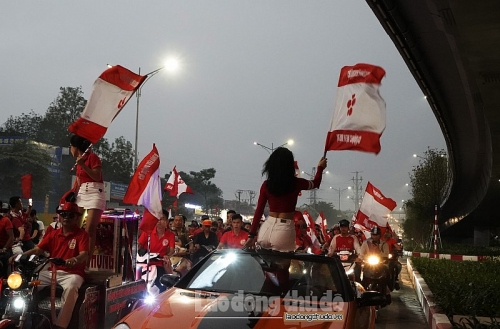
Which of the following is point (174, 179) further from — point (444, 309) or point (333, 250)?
point (444, 309)

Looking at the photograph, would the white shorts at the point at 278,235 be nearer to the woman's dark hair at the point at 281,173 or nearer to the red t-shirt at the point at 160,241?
the woman's dark hair at the point at 281,173

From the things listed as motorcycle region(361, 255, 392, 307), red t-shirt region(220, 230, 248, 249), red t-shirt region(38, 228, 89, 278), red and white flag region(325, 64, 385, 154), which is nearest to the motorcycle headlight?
motorcycle region(361, 255, 392, 307)

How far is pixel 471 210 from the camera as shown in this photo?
126 ft

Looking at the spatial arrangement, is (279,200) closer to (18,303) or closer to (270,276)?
(270,276)

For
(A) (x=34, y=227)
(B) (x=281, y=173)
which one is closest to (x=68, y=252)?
(B) (x=281, y=173)

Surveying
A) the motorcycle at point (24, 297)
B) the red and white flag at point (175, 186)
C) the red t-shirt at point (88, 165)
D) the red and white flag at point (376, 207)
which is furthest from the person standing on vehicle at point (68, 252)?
the red and white flag at point (175, 186)

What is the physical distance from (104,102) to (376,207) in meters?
11.2

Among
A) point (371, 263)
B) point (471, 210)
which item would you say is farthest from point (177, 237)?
point (471, 210)

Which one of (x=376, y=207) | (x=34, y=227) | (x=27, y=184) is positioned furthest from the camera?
(x=27, y=184)

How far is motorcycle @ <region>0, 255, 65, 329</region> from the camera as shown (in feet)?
17.2

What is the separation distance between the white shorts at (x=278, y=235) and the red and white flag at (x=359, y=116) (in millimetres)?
1494

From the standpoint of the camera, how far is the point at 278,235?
6441 millimetres

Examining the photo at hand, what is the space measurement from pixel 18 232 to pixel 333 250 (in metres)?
6.32

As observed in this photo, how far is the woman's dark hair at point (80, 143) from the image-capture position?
6.98 meters
